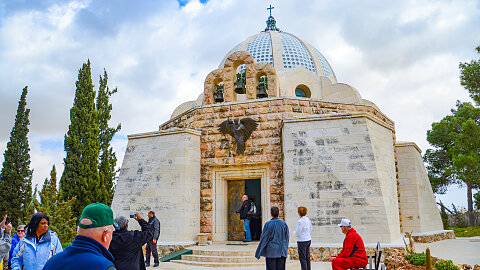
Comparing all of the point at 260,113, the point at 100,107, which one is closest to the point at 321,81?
the point at 260,113

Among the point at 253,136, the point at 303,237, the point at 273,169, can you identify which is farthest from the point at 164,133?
the point at 303,237

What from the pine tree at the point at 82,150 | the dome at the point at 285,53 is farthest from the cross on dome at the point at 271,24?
the pine tree at the point at 82,150

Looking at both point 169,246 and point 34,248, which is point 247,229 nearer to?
point 169,246

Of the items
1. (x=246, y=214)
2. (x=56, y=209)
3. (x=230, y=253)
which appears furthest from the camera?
(x=56, y=209)

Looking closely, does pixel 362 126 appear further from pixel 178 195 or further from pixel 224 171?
pixel 178 195

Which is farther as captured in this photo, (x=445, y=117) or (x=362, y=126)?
(x=445, y=117)

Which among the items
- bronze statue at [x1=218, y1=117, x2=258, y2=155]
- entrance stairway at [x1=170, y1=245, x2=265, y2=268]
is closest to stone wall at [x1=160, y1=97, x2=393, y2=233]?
bronze statue at [x1=218, y1=117, x2=258, y2=155]

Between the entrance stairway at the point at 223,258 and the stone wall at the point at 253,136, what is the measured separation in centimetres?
181

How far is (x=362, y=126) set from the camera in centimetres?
976

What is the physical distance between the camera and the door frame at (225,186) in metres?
10.8

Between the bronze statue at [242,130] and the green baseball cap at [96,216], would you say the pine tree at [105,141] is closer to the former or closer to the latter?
the bronze statue at [242,130]

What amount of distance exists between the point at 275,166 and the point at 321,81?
721 centimetres

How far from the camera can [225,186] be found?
11297 millimetres

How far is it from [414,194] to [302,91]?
6183mm
